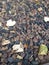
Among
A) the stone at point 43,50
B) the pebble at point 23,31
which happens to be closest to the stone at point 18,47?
the pebble at point 23,31

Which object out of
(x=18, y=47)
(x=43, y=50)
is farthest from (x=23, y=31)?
(x=43, y=50)

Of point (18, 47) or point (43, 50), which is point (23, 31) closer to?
point (18, 47)

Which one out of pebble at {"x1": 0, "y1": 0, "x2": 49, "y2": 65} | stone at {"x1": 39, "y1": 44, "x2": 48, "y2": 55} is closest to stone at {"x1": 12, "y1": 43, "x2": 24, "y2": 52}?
pebble at {"x1": 0, "y1": 0, "x2": 49, "y2": 65}

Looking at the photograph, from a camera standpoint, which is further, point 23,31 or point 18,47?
point 23,31

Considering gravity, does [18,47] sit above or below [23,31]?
below

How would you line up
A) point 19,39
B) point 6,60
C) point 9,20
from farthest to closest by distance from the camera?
point 9,20, point 19,39, point 6,60

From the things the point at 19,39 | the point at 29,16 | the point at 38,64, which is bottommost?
the point at 38,64

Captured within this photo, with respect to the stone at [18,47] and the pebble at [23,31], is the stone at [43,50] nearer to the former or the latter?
the pebble at [23,31]

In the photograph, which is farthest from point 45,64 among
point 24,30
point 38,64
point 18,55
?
point 24,30

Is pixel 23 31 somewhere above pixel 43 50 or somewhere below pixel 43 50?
above

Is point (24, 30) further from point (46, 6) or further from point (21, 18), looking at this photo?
point (46, 6)

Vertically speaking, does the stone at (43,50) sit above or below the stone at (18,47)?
below
